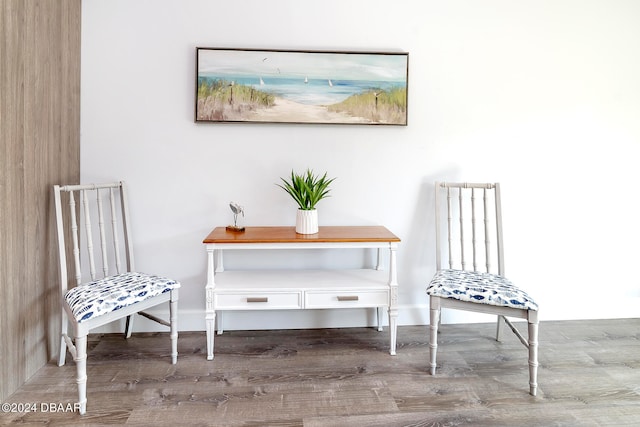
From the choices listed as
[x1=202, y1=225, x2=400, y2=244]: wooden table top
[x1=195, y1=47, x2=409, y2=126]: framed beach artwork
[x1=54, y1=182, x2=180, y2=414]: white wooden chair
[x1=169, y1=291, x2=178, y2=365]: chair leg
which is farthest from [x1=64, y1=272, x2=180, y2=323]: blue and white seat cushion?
[x1=195, y1=47, x2=409, y2=126]: framed beach artwork

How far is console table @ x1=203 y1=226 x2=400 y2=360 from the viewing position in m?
2.18

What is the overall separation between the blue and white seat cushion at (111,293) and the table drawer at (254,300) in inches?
10.5

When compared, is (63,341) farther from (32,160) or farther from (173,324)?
(32,160)

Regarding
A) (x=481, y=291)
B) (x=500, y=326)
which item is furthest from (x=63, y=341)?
(x=500, y=326)

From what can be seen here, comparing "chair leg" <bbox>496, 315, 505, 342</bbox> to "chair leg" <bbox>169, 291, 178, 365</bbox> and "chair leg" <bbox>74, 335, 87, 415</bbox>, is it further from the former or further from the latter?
"chair leg" <bbox>74, 335, 87, 415</bbox>

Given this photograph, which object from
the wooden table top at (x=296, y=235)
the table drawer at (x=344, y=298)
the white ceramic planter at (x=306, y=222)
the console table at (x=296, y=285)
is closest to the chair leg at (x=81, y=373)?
the console table at (x=296, y=285)

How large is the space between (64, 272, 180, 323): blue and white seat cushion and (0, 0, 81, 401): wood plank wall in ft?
0.90

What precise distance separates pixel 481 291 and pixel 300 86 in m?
1.64

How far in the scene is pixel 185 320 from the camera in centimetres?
259

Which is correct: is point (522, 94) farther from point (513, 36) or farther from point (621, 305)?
point (621, 305)

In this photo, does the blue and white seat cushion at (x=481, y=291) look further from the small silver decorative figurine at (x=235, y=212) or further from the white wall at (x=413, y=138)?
the small silver decorative figurine at (x=235, y=212)

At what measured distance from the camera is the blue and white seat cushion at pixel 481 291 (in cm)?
191

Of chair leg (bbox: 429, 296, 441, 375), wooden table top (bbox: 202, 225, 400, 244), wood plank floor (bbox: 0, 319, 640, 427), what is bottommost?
wood plank floor (bbox: 0, 319, 640, 427)

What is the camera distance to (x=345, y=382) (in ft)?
6.52
